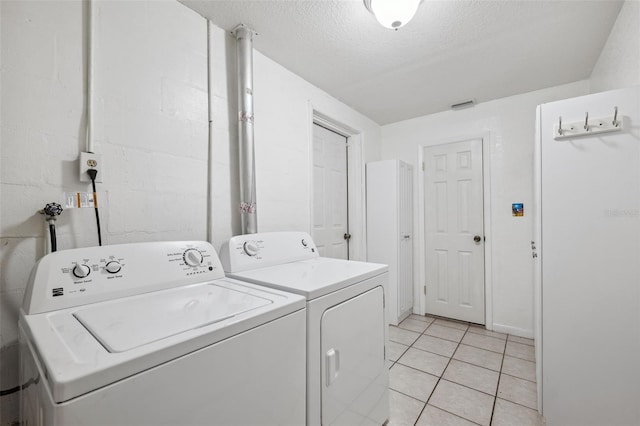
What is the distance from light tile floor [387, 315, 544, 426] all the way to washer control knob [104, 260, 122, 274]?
1.52 metres

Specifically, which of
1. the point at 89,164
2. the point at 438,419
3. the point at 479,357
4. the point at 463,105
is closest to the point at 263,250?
the point at 89,164

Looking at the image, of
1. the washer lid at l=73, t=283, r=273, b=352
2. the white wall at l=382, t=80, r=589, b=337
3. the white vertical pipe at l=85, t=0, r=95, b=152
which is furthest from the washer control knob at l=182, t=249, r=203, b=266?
the white wall at l=382, t=80, r=589, b=337

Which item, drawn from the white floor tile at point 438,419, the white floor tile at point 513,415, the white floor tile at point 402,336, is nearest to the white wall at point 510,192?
the white floor tile at point 402,336

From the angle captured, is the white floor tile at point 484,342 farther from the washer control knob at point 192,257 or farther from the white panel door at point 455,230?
the washer control knob at point 192,257

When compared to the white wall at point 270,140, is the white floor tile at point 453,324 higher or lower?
lower

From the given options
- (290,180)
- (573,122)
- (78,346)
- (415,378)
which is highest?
(573,122)

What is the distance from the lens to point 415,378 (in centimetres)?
199

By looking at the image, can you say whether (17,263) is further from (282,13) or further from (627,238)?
(627,238)

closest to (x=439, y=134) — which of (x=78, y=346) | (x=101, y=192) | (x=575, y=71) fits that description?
(x=575, y=71)

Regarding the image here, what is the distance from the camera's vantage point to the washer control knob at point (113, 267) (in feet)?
3.31

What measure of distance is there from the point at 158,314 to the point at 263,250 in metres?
0.78

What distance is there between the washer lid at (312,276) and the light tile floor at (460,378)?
2.25ft

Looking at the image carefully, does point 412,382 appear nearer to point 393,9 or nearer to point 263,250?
point 263,250

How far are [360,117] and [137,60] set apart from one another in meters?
2.27
